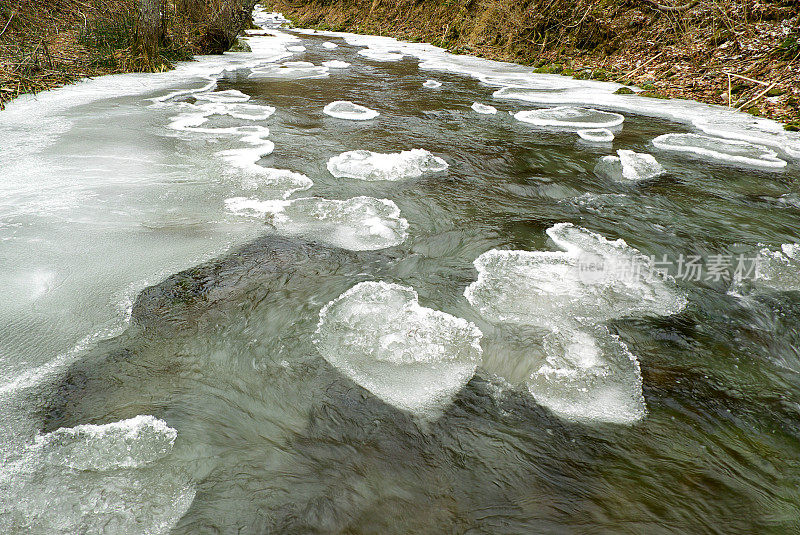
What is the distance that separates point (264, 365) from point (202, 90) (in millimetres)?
7066

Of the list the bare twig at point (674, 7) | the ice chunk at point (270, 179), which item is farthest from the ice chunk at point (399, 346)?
the bare twig at point (674, 7)

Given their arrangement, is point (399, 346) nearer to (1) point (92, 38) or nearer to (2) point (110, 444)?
(2) point (110, 444)

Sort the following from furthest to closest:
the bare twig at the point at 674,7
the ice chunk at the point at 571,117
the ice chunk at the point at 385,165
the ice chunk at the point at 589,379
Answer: the bare twig at the point at 674,7 < the ice chunk at the point at 571,117 < the ice chunk at the point at 385,165 < the ice chunk at the point at 589,379

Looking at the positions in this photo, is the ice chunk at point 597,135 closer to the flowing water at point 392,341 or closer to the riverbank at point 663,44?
the flowing water at point 392,341

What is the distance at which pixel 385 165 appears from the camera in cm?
429

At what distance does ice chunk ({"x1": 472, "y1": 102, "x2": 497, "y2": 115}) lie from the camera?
21.1 feet

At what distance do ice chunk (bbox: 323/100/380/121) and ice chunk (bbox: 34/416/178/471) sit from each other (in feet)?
16.6

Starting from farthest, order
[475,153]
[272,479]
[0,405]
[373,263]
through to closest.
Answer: [475,153]
[373,263]
[0,405]
[272,479]

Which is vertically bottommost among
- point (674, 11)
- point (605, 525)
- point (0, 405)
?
point (605, 525)

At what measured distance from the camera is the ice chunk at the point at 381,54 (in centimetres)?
1203

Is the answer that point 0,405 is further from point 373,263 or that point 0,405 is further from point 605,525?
point 605,525

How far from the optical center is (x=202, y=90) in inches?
293

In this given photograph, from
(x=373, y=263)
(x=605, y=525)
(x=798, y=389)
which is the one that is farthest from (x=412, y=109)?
(x=605, y=525)

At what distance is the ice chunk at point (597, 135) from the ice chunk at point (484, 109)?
1399mm
